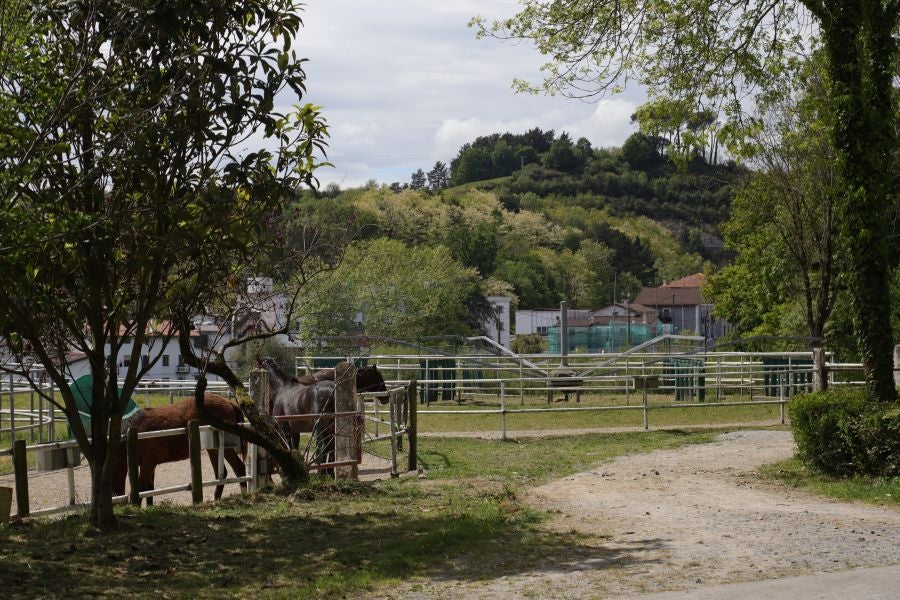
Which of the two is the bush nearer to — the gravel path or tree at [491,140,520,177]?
the gravel path

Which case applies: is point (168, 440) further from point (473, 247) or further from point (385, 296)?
point (473, 247)

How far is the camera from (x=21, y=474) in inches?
410

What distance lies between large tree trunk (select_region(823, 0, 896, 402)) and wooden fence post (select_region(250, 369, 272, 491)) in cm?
755

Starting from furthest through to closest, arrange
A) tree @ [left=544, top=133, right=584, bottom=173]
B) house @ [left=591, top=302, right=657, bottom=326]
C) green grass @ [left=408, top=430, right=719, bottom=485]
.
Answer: tree @ [left=544, top=133, right=584, bottom=173] < house @ [left=591, top=302, right=657, bottom=326] < green grass @ [left=408, top=430, right=719, bottom=485]

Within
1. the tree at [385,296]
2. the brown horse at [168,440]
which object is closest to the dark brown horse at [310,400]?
the brown horse at [168,440]

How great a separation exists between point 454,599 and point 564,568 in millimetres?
1235

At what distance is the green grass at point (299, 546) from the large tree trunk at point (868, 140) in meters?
5.00

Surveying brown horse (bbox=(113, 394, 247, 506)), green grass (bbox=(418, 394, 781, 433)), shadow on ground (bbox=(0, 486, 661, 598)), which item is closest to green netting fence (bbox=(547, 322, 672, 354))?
green grass (bbox=(418, 394, 781, 433))

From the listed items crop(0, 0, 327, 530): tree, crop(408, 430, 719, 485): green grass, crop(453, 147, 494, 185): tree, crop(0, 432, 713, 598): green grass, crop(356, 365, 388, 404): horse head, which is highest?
crop(453, 147, 494, 185): tree

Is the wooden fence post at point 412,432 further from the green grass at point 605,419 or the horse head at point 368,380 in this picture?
the green grass at point 605,419

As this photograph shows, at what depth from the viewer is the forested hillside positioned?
50.9 m

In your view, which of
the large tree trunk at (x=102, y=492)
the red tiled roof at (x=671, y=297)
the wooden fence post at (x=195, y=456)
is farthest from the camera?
the red tiled roof at (x=671, y=297)

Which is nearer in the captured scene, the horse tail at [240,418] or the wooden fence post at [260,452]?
the wooden fence post at [260,452]

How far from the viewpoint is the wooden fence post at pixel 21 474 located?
33.7 ft
